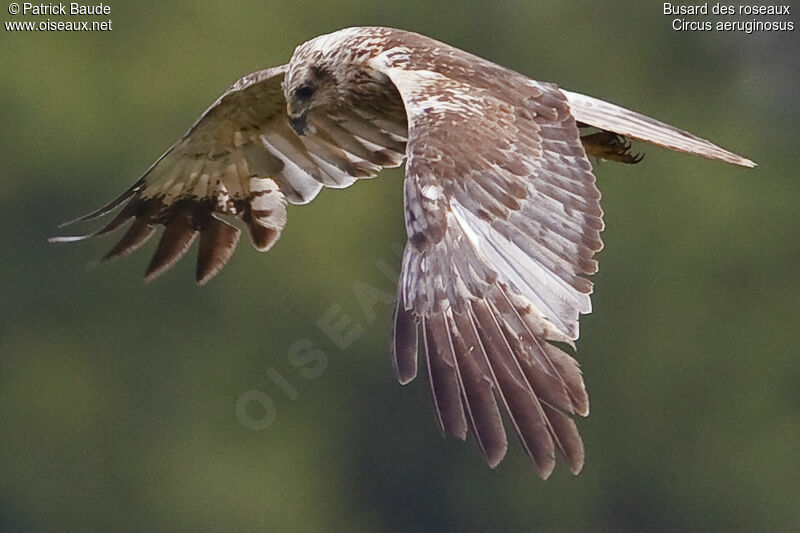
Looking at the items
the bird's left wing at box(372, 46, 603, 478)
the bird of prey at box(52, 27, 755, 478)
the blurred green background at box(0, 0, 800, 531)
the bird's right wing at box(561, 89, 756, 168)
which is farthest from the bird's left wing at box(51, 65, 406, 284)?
the blurred green background at box(0, 0, 800, 531)

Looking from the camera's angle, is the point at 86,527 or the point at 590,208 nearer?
the point at 590,208

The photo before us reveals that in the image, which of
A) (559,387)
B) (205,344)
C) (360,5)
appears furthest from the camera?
(360,5)

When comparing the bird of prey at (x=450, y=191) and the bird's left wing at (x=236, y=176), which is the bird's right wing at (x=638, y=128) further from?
the bird's left wing at (x=236, y=176)

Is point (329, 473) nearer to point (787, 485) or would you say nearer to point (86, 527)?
point (86, 527)

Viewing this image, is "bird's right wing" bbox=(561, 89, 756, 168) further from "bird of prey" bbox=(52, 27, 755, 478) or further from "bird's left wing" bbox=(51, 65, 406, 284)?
"bird's left wing" bbox=(51, 65, 406, 284)

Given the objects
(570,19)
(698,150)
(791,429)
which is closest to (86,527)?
(791,429)

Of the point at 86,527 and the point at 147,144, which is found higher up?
the point at 147,144

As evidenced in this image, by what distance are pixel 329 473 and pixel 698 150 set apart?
15488 mm

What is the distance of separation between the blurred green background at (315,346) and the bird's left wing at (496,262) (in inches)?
556

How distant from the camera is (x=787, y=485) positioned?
2364 centimetres

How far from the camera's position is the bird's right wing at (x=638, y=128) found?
8750mm

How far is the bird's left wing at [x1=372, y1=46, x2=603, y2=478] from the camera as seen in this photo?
287 inches

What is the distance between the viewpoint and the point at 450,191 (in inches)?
306

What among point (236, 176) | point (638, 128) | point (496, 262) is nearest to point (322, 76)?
point (236, 176)
